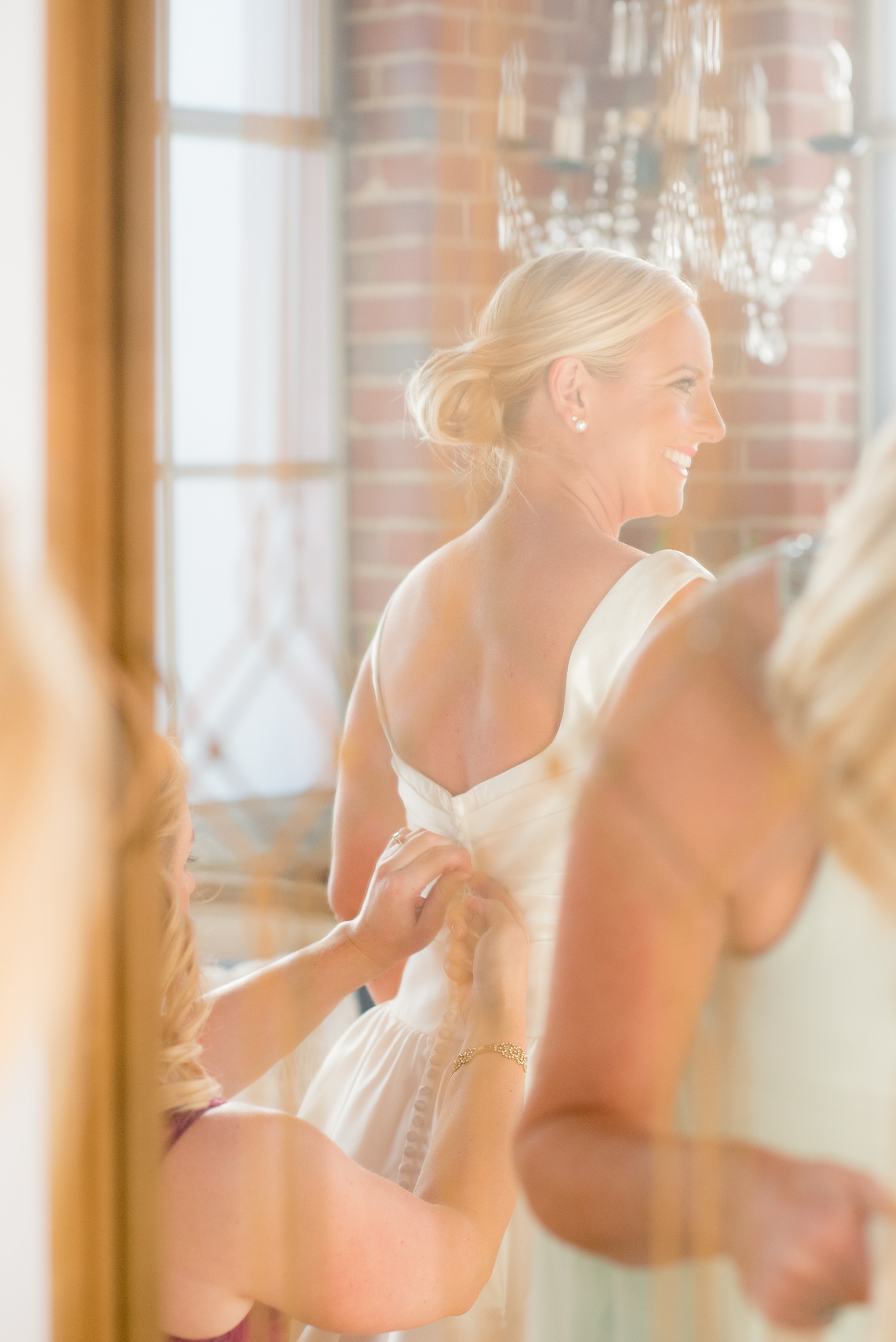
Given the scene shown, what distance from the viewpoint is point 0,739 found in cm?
65

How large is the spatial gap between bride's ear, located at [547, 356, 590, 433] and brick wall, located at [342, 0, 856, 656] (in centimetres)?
9

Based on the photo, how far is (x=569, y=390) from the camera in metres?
0.86

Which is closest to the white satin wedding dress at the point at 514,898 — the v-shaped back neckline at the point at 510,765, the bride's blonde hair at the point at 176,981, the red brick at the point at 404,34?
the v-shaped back neckline at the point at 510,765

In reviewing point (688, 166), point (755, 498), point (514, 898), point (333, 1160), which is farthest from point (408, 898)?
point (688, 166)

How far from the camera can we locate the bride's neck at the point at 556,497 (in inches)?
34.6

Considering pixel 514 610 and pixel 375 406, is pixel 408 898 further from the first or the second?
pixel 375 406

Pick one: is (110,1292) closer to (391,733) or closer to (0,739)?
(0,739)

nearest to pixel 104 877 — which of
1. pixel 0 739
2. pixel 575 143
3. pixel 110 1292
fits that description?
pixel 0 739

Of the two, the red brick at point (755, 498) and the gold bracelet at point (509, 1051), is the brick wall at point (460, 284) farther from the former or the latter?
the gold bracelet at point (509, 1051)

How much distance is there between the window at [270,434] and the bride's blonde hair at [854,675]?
0.30 meters

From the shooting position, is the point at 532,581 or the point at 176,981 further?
the point at 532,581

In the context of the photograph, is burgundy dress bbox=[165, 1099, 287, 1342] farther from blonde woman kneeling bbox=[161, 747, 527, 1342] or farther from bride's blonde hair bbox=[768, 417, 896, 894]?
bride's blonde hair bbox=[768, 417, 896, 894]

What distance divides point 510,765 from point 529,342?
0.30 m

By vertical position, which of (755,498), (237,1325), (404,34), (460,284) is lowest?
(237,1325)
